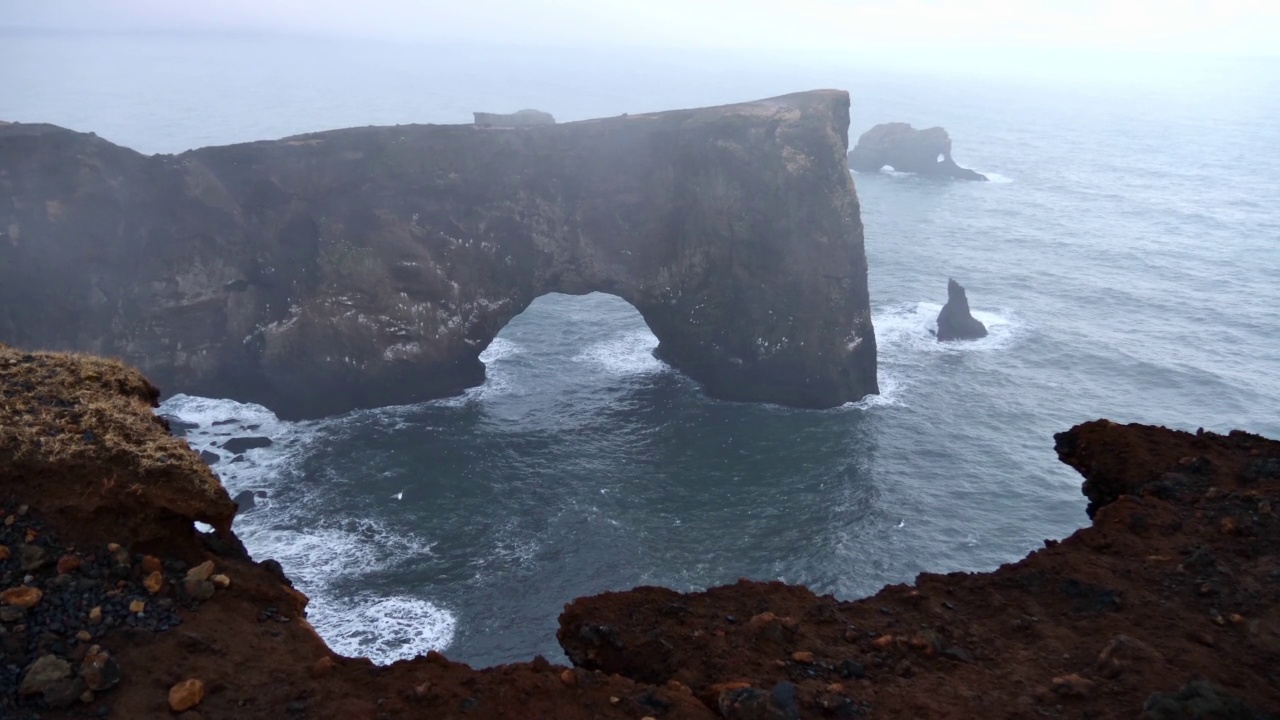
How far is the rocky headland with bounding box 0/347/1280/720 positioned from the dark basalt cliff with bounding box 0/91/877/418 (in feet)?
115

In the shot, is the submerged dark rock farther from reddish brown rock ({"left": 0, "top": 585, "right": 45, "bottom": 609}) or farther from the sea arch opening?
reddish brown rock ({"left": 0, "top": 585, "right": 45, "bottom": 609})

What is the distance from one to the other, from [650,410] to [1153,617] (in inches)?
1540

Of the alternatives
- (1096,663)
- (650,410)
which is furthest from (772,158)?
(1096,663)

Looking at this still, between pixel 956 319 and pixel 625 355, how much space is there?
26.6m

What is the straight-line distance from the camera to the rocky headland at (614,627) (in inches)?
581

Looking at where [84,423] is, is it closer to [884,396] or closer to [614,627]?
[614,627]

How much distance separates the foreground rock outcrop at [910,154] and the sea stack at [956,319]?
236ft

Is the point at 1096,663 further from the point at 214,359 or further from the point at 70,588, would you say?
the point at 214,359

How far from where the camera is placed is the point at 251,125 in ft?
540

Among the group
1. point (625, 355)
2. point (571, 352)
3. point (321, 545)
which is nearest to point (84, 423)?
point (321, 545)

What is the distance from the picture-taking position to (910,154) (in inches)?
5320

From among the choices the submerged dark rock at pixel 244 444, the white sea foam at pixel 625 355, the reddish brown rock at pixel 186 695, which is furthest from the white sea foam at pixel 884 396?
the reddish brown rock at pixel 186 695

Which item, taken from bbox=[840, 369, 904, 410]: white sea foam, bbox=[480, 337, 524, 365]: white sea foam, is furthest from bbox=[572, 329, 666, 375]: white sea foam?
bbox=[840, 369, 904, 410]: white sea foam

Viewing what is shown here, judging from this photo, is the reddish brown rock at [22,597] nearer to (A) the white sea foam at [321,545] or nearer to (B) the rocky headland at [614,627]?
(B) the rocky headland at [614,627]
